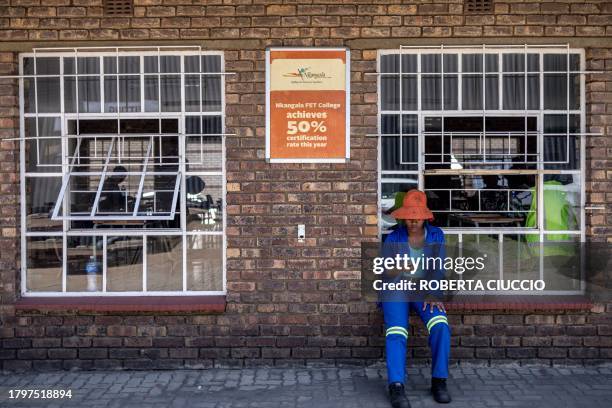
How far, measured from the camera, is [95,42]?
19.8ft

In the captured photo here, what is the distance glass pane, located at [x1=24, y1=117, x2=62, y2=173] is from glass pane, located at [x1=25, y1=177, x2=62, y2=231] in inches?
4.0

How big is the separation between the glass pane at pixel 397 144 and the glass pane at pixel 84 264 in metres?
2.74

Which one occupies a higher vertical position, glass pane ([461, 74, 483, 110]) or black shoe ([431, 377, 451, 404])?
glass pane ([461, 74, 483, 110])

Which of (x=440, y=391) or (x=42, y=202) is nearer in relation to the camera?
(x=440, y=391)

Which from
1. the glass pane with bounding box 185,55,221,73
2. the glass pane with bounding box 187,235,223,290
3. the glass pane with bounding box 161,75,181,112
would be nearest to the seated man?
the glass pane with bounding box 187,235,223,290

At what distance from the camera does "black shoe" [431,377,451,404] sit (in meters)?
5.23

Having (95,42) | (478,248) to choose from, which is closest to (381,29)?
(478,248)

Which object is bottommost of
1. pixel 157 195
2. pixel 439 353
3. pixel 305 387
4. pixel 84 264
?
pixel 305 387

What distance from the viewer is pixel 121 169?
613cm

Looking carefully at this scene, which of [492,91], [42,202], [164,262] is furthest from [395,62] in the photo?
[42,202]

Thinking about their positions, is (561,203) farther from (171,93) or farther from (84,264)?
(84,264)

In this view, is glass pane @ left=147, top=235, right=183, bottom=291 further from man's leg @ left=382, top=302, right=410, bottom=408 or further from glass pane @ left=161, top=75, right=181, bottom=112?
man's leg @ left=382, top=302, right=410, bottom=408

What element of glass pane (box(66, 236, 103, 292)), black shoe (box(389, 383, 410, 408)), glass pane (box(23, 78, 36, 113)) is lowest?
black shoe (box(389, 383, 410, 408))

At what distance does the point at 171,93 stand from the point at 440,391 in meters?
3.48
